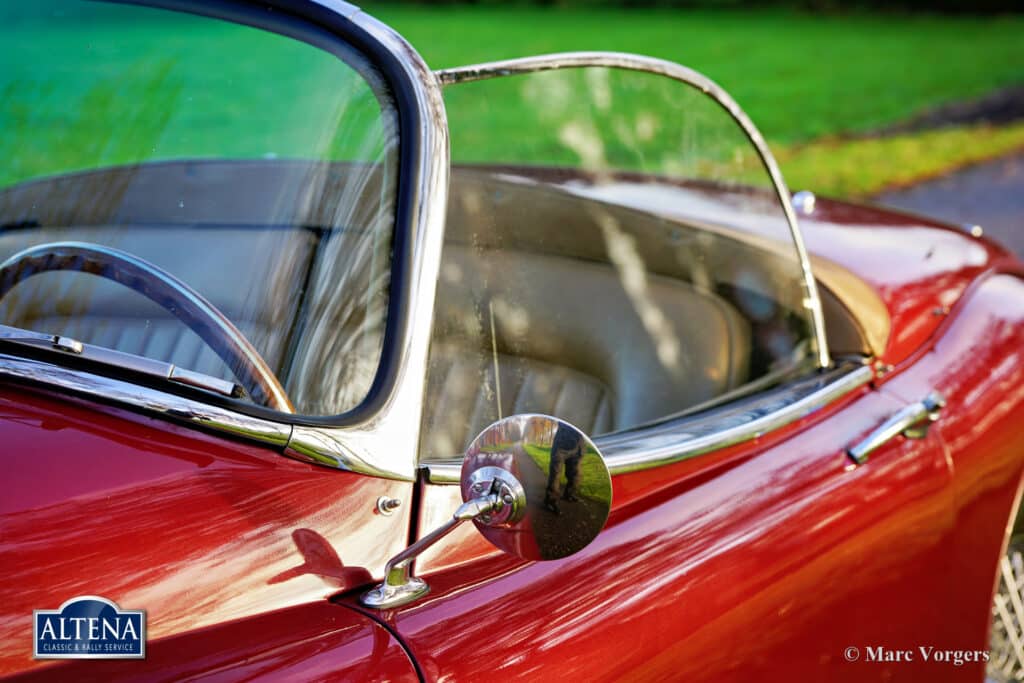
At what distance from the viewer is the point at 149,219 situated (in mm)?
1907

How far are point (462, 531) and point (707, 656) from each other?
1.33 ft

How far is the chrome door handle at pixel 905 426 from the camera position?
7.04ft

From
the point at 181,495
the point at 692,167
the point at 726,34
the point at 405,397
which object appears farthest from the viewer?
the point at 726,34

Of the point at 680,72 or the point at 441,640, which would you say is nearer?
the point at 441,640

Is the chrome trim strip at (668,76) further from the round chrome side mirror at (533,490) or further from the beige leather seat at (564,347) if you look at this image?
the round chrome side mirror at (533,490)

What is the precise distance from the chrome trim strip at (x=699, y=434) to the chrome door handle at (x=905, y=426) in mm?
102

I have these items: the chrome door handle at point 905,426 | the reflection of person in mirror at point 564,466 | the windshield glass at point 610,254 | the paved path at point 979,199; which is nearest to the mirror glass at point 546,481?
the reflection of person in mirror at point 564,466

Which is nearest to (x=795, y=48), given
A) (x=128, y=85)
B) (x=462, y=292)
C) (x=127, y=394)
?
(x=128, y=85)

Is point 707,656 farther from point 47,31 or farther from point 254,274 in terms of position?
point 47,31

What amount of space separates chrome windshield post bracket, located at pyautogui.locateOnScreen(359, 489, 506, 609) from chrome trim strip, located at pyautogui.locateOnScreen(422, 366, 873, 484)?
0.50 ft

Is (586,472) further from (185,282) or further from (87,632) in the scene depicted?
(185,282)

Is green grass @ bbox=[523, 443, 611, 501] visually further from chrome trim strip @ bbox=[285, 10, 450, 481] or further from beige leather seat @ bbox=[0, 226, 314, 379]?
beige leather seat @ bbox=[0, 226, 314, 379]

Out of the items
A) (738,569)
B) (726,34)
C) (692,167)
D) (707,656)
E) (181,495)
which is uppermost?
(726,34)

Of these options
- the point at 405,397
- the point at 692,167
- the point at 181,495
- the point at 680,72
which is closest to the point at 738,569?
the point at 405,397
